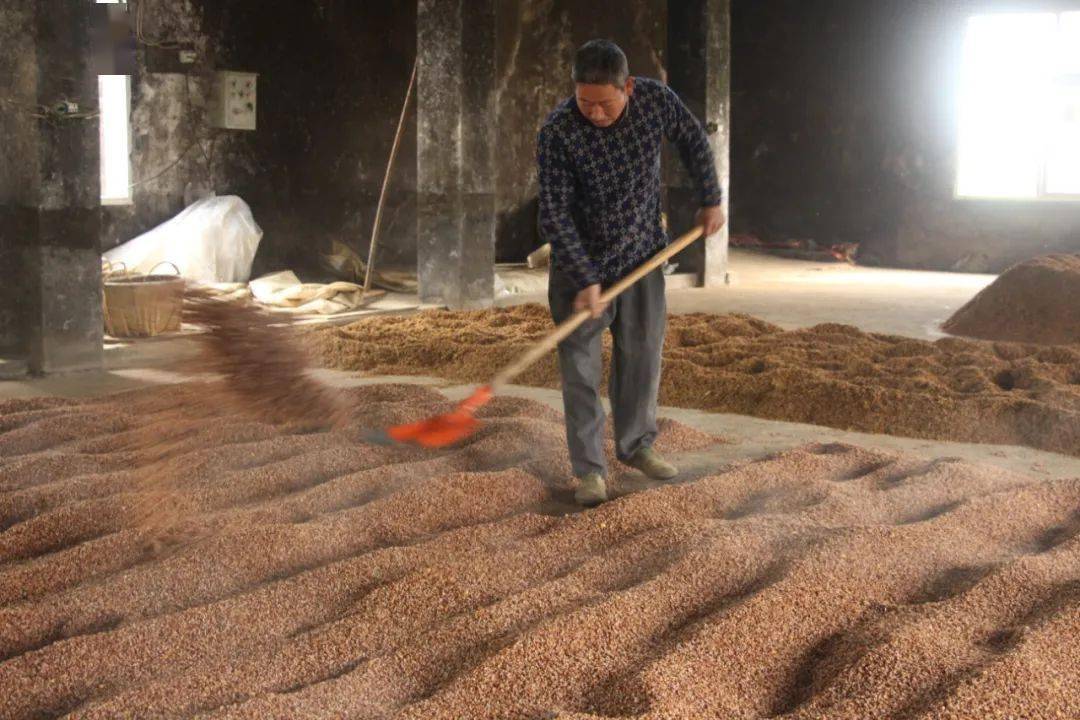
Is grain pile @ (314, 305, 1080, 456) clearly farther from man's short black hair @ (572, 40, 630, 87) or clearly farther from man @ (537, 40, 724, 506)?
man's short black hair @ (572, 40, 630, 87)

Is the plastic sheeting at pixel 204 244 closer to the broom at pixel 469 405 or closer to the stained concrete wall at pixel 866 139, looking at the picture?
the broom at pixel 469 405

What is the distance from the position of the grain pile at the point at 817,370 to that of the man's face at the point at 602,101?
6.47ft

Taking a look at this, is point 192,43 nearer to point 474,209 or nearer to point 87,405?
point 474,209

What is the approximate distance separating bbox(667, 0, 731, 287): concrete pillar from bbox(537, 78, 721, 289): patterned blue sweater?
691cm

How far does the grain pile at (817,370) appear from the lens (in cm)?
512

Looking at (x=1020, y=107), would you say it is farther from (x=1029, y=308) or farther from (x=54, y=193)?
(x=54, y=193)

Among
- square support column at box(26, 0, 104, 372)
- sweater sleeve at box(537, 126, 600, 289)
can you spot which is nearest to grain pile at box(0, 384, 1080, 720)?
sweater sleeve at box(537, 126, 600, 289)

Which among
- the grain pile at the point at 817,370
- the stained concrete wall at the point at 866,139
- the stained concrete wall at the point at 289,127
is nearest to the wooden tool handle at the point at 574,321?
the grain pile at the point at 817,370

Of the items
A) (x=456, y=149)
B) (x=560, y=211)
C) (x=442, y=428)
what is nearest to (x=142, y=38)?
(x=456, y=149)

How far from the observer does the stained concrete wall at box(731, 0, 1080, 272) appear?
13188 millimetres

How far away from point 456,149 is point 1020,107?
272 inches

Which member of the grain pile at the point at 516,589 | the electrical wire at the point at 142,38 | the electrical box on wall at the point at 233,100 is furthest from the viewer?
the electrical box on wall at the point at 233,100

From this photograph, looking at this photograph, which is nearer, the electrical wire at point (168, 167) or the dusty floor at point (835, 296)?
the dusty floor at point (835, 296)

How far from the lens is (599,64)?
12.4 ft
